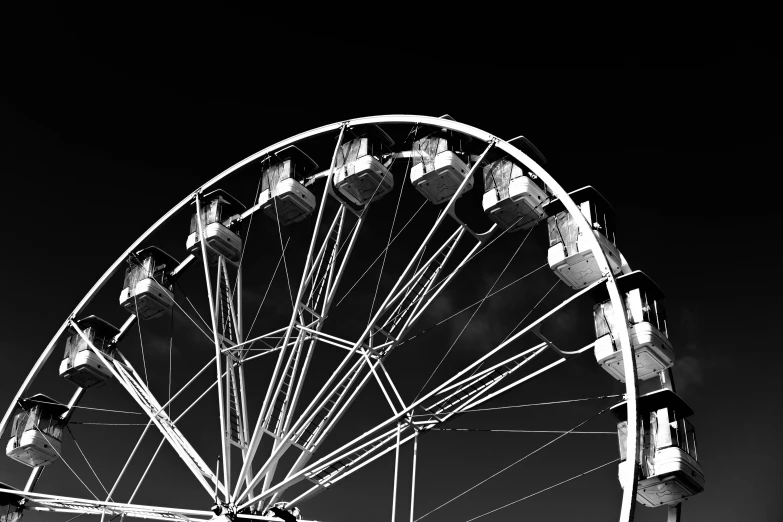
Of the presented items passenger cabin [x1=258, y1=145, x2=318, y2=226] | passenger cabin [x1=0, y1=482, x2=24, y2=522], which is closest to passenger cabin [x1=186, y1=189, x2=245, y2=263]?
passenger cabin [x1=258, y1=145, x2=318, y2=226]

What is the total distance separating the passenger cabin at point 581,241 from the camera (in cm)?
1465

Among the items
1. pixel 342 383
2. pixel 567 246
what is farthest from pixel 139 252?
pixel 567 246

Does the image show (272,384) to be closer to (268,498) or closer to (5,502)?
(268,498)

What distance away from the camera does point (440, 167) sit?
1652cm

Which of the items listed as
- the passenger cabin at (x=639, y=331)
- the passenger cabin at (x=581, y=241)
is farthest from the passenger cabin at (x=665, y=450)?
the passenger cabin at (x=581, y=241)

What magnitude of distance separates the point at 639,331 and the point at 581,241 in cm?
159

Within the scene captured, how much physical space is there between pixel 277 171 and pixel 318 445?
19.4 feet

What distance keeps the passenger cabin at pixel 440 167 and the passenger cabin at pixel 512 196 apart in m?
0.41

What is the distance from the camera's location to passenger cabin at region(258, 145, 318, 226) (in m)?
18.7

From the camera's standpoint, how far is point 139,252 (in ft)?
67.9

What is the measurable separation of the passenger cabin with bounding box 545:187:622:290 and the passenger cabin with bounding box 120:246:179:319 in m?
8.93

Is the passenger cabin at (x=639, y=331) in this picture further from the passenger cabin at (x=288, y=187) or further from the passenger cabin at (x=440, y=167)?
the passenger cabin at (x=288, y=187)

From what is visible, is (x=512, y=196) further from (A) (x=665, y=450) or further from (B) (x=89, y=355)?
(B) (x=89, y=355)

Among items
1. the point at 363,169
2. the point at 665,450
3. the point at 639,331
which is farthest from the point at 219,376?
the point at 665,450
